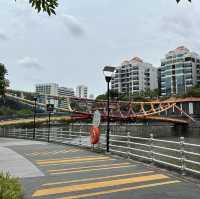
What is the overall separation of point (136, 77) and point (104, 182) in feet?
570

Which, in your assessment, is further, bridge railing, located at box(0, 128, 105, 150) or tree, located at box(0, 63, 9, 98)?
tree, located at box(0, 63, 9, 98)

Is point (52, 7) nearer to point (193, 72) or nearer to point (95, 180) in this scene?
point (95, 180)

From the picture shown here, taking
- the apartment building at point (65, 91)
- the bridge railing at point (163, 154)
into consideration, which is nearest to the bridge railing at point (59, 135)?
the bridge railing at point (163, 154)

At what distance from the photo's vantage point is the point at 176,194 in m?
8.30

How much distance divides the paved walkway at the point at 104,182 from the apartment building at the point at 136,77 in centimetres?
16707

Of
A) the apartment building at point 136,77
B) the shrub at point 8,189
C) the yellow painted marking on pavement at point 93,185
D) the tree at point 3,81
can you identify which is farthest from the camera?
the apartment building at point 136,77

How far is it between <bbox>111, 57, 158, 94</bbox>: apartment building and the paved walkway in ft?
548

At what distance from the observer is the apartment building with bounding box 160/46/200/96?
519 ft

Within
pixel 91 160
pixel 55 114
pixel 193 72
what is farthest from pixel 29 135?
pixel 193 72

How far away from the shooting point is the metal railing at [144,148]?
1153 cm

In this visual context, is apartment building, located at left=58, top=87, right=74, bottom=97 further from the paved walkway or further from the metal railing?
the paved walkway

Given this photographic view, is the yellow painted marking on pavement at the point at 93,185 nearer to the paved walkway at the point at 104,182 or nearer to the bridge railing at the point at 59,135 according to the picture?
the paved walkway at the point at 104,182

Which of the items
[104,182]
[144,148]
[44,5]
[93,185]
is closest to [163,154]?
[104,182]

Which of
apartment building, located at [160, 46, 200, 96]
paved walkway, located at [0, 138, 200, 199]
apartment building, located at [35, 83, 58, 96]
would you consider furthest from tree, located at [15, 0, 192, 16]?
apartment building, located at [35, 83, 58, 96]
